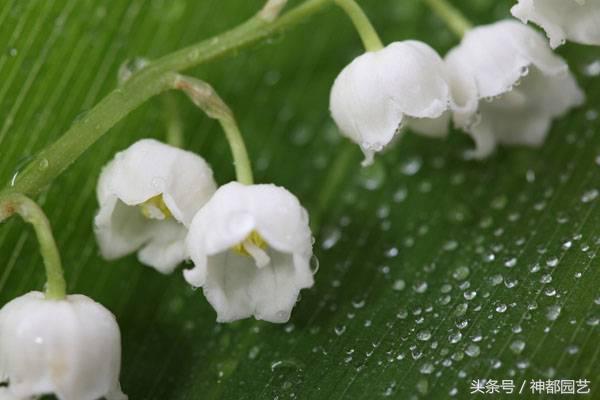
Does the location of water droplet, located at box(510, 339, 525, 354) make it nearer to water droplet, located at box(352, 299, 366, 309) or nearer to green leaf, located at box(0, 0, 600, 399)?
green leaf, located at box(0, 0, 600, 399)

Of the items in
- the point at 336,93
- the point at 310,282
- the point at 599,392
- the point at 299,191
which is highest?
the point at 336,93

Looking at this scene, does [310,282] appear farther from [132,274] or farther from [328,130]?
[328,130]

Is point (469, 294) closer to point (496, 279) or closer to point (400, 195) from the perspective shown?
point (496, 279)

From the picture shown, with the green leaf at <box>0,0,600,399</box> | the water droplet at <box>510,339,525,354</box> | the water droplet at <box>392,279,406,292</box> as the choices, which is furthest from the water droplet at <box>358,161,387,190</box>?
the water droplet at <box>510,339,525,354</box>

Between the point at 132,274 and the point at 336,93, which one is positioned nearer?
the point at 336,93

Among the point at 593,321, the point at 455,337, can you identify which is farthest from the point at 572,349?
the point at 455,337

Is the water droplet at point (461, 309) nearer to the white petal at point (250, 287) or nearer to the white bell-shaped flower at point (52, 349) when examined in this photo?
the white petal at point (250, 287)

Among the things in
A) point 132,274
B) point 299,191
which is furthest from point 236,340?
point 299,191
